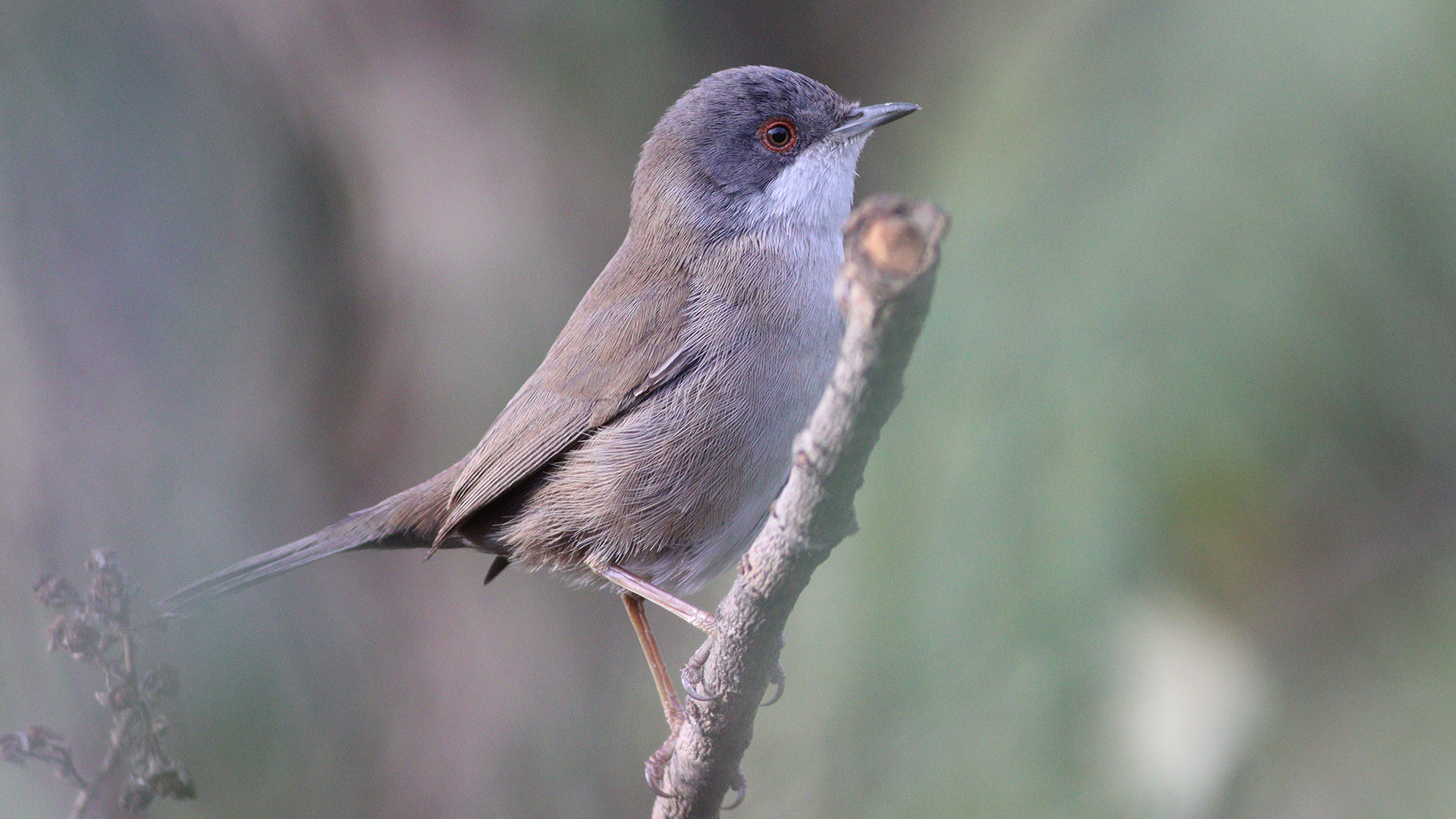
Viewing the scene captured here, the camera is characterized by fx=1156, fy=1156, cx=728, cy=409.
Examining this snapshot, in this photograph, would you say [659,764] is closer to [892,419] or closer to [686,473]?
[686,473]

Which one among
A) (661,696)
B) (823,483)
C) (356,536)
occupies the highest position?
(823,483)

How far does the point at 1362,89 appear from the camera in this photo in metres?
4.19

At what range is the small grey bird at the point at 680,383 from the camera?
369cm

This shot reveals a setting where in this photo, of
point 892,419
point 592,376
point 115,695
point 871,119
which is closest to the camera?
point 115,695

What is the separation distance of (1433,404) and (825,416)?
9.98ft

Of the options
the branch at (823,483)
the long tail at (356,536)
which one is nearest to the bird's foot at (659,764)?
the branch at (823,483)

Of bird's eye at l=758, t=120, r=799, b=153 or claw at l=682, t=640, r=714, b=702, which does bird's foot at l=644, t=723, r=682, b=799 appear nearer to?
claw at l=682, t=640, r=714, b=702

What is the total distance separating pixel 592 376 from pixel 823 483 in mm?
1823

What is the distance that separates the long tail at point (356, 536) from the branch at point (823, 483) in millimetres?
1531

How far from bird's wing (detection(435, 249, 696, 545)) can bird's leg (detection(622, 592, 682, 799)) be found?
2.05 ft

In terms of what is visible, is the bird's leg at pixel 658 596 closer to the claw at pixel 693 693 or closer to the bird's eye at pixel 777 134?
the claw at pixel 693 693

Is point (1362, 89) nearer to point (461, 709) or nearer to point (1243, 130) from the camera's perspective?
point (1243, 130)

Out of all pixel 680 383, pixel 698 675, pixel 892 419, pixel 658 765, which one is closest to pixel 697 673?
pixel 698 675

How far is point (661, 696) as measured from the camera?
440 centimetres
